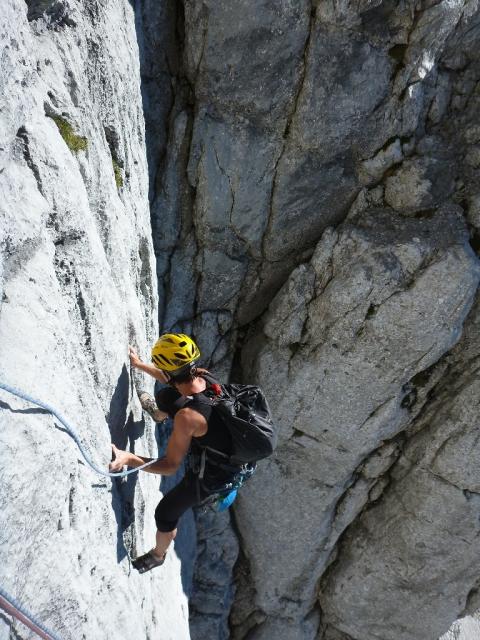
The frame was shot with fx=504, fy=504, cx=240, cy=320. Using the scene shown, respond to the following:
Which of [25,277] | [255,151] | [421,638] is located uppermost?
[255,151]

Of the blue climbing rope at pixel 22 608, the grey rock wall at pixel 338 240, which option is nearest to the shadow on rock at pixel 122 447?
the blue climbing rope at pixel 22 608

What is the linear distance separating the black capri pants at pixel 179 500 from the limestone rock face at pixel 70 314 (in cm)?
50

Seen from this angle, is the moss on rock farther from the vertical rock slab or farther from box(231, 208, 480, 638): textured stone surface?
the vertical rock slab

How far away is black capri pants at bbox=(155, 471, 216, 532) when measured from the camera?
9.02 m

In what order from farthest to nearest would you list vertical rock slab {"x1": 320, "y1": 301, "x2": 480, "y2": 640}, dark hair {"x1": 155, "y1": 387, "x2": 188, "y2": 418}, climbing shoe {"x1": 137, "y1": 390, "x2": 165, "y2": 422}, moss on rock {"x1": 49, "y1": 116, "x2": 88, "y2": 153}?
vertical rock slab {"x1": 320, "y1": 301, "x2": 480, "y2": 640} < climbing shoe {"x1": 137, "y1": 390, "x2": 165, "y2": 422} < dark hair {"x1": 155, "y1": 387, "x2": 188, "y2": 418} < moss on rock {"x1": 49, "y1": 116, "x2": 88, "y2": 153}

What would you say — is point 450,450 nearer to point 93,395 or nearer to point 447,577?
point 447,577

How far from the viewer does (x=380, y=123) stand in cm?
1174

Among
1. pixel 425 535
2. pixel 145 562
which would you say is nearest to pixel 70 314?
pixel 145 562

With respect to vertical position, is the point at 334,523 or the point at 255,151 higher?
the point at 255,151

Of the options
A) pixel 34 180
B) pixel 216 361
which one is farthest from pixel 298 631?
pixel 34 180

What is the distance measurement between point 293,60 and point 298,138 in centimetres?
162

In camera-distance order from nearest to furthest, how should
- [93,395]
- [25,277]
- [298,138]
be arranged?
[25,277] < [93,395] < [298,138]

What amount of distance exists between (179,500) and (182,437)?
1.94 meters

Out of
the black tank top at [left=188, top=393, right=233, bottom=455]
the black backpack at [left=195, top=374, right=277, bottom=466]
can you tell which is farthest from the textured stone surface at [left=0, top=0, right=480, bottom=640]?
the black backpack at [left=195, top=374, right=277, bottom=466]
